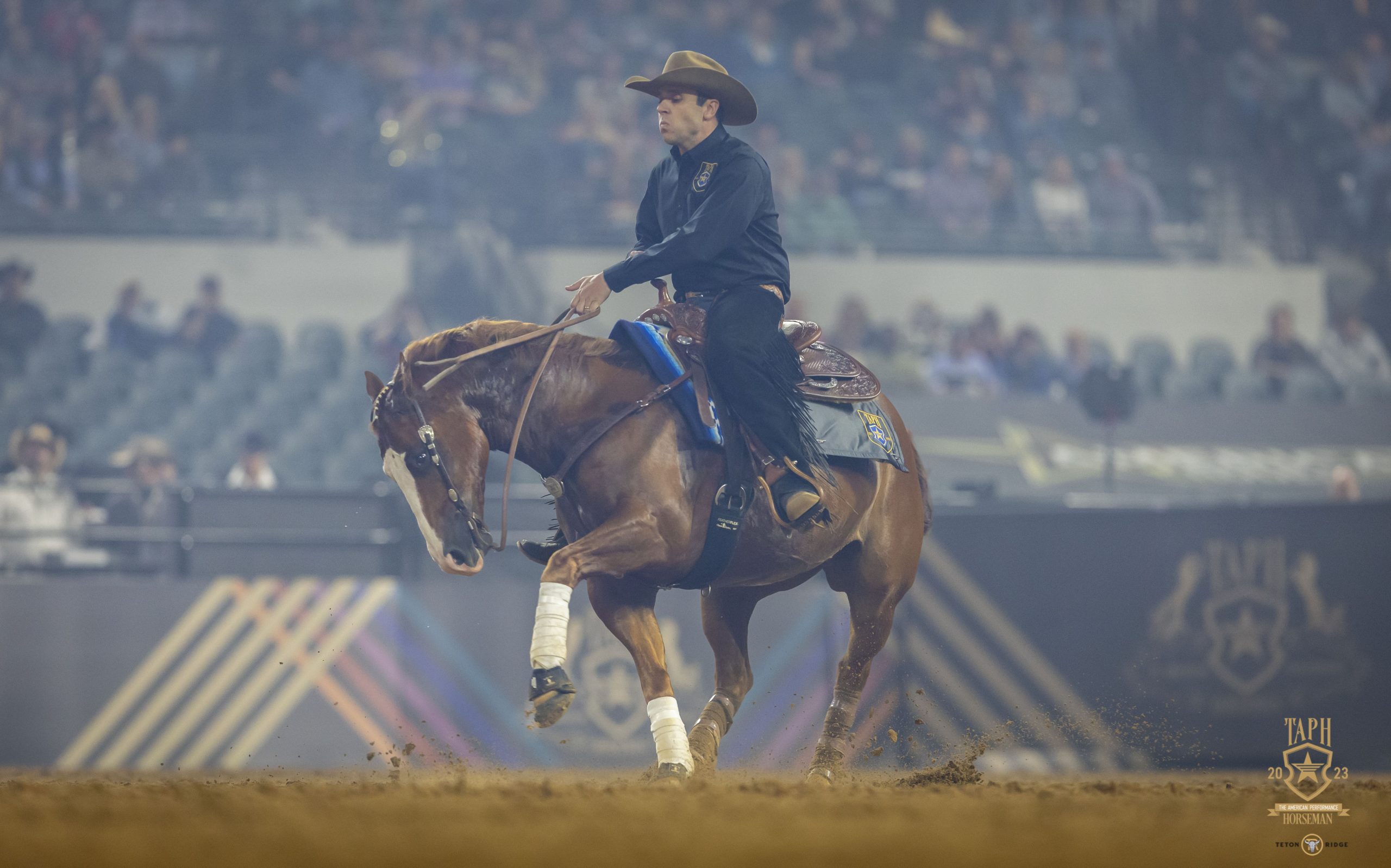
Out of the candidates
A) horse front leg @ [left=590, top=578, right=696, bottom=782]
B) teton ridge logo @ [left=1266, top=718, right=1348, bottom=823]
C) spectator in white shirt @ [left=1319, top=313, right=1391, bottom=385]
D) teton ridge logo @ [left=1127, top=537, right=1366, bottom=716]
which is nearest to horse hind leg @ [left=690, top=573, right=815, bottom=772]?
horse front leg @ [left=590, top=578, right=696, bottom=782]

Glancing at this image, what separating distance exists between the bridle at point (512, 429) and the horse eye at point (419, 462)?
15mm

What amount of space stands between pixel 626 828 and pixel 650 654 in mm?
1127

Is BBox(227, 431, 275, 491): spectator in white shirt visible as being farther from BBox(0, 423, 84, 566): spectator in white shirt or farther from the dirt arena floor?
the dirt arena floor

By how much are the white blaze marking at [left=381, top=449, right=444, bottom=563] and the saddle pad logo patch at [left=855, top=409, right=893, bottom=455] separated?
5.51 ft

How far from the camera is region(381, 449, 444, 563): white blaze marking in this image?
452 centimetres

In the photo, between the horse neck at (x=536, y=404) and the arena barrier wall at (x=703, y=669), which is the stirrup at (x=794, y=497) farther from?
the arena barrier wall at (x=703, y=669)

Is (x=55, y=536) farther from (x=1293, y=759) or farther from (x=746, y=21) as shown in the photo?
(x=746, y=21)

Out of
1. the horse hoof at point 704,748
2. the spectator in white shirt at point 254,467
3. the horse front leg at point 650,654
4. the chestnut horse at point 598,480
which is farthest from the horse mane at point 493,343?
the spectator in white shirt at point 254,467

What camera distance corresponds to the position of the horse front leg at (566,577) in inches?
160

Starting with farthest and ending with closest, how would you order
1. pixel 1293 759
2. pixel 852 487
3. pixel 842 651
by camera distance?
pixel 1293 759
pixel 842 651
pixel 852 487

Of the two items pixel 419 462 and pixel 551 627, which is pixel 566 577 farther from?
pixel 419 462

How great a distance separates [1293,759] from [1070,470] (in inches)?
140

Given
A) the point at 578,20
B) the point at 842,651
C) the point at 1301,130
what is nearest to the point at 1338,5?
the point at 1301,130

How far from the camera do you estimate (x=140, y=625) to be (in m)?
8.43
